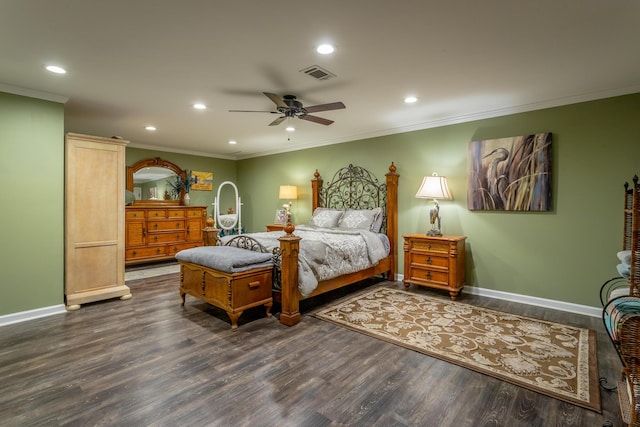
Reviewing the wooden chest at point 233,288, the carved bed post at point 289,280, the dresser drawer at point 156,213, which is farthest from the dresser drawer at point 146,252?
the carved bed post at point 289,280

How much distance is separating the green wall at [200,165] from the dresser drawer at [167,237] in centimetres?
103

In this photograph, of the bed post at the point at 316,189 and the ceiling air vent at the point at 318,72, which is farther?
the bed post at the point at 316,189

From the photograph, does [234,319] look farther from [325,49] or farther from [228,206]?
[228,206]

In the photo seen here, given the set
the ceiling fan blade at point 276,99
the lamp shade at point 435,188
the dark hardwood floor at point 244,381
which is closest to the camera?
the dark hardwood floor at point 244,381

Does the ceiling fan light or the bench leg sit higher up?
the ceiling fan light

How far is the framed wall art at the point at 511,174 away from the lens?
3.63 m

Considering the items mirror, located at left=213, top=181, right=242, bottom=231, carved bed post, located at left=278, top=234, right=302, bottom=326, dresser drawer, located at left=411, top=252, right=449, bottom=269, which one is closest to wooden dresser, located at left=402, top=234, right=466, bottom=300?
dresser drawer, located at left=411, top=252, right=449, bottom=269

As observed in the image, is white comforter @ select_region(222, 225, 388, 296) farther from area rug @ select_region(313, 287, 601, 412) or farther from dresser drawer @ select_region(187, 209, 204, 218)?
dresser drawer @ select_region(187, 209, 204, 218)

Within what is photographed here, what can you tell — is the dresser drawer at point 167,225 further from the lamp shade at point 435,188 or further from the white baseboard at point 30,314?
the lamp shade at point 435,188

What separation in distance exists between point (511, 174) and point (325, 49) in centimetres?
287

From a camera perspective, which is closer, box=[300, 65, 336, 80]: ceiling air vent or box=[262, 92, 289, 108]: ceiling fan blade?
box=[300, 65, 336, 80]: ceiling air vent

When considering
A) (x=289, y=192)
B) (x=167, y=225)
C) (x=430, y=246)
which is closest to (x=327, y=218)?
(x=289, y=192)

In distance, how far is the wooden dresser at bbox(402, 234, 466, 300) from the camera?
12.9 ft

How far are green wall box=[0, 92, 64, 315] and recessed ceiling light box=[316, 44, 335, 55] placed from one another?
3.15 m
